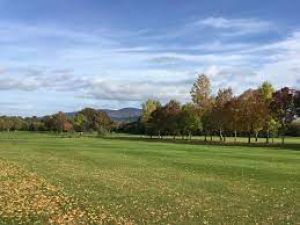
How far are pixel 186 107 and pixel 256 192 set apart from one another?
11674 cm

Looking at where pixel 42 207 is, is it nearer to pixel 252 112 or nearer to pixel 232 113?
pixel 252 112

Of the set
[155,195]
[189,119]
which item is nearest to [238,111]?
[189,119]

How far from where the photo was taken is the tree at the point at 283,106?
111 metres

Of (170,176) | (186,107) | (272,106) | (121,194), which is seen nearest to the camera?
(121,194)

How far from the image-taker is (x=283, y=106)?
111688mm

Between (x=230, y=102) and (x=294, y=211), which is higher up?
(x=230, y=102)

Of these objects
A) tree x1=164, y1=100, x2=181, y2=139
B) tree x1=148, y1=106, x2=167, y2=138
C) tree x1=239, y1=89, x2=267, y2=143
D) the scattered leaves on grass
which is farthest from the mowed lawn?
tree x1=148, y1=106, x2=167, y2=138

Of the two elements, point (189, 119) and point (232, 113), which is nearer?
point (232, 113)

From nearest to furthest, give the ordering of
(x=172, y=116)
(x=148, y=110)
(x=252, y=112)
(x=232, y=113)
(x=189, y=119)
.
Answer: (x=252, y=112)
(x=232, y=113)
(x=189, y=119)
(x=172, y=116)
(x=148, y=110)

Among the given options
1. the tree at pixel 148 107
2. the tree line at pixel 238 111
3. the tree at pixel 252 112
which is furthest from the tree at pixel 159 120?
the tree at pixel 252 112

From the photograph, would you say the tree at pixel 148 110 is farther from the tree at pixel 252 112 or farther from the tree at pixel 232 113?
the tree at pixel 252 112

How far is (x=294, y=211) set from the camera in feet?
62.8

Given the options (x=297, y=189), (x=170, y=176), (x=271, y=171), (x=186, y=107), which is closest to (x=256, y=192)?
(x=297, y=189)

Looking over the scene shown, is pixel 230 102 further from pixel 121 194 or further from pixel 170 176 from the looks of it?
pixel 121 194
